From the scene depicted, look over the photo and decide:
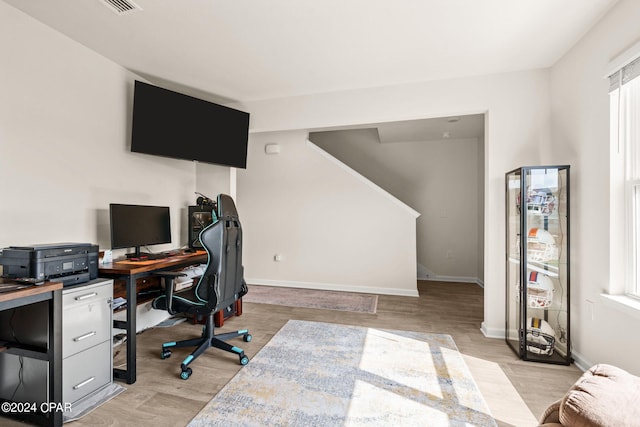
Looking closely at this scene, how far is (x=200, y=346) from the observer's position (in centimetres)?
226

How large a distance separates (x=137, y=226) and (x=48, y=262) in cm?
100

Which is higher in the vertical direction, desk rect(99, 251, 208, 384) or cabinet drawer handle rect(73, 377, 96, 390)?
desk rect(99, 251, 208, 384)

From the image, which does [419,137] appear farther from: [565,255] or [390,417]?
[390,417]

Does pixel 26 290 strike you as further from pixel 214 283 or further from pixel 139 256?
pixel 139 256

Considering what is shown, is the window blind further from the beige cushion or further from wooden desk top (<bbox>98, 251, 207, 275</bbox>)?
wooden desk top (<bbox>98, 251, 207, 275</bbox>)

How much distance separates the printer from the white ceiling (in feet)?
5.25

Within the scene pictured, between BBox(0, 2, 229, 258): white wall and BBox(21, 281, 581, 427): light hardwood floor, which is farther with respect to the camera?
BBox(0, 2, 229, 258): white wall

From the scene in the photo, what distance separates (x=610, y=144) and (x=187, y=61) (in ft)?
11.1

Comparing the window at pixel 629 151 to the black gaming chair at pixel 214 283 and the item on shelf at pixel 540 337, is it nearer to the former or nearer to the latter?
the item on shelf at pixel 540 337

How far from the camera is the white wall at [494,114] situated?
8.87 ft

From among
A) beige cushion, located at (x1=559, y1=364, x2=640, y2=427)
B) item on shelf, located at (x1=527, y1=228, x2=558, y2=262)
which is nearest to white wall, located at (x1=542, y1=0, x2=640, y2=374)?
item on shelf, located at (x1=527, y1=228, x2=558, y2=262)

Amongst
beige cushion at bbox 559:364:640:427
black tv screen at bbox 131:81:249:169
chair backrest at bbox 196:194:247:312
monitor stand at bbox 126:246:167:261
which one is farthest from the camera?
black tv screen at bbox 131:81:249:169

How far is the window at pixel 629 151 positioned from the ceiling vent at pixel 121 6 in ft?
10.4

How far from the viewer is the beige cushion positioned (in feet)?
2.90
